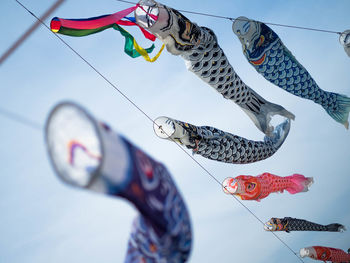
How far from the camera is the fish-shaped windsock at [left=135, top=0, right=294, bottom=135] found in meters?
2.64

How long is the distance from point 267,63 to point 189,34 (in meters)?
0.93

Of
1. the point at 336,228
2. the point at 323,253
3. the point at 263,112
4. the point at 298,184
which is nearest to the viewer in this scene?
the point at 263,112

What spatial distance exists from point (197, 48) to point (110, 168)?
207cm

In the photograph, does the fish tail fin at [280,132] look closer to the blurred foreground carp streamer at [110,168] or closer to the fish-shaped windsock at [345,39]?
the fish-shaped windsock at [345,39]

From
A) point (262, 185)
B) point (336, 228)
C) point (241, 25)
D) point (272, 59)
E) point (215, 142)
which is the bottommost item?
point (336, 228)

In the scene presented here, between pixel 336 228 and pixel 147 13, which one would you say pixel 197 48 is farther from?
pixel 336 228

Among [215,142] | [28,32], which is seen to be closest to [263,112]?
[215,142]

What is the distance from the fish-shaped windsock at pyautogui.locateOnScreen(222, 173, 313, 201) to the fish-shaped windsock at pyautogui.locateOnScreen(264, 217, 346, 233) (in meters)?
0.38

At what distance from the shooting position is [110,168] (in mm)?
973

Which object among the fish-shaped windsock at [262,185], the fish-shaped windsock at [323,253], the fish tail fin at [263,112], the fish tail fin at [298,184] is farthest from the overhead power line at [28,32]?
the fish-shaped windsock at [323,253]

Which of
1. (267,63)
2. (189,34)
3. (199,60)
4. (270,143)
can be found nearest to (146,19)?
(189,34)

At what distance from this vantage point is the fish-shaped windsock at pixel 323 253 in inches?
185

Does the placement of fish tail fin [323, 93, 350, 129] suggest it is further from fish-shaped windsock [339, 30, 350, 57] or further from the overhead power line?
the overhead power line

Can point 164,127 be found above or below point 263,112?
above
